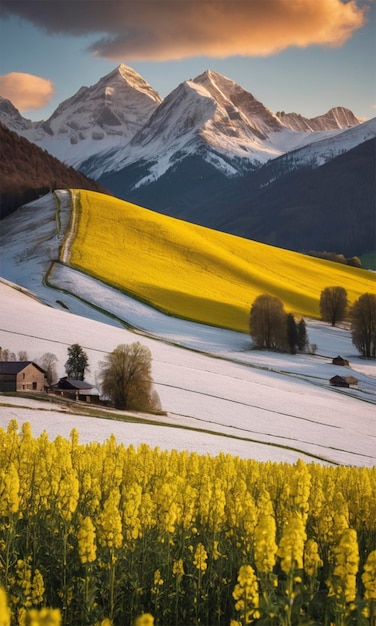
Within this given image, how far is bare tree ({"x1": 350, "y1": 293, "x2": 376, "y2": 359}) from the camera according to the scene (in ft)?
352

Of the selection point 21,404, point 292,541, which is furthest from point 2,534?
point 21,404

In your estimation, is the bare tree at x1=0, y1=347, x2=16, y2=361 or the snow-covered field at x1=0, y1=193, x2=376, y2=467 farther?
the bare tree at x1=0, y1=347, x2=16, y2=361

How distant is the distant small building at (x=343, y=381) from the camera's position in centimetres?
8206

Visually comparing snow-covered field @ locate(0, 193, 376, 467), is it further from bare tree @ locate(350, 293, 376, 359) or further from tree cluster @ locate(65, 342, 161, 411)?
bare tree @ locate(350, 293, 376, 359)

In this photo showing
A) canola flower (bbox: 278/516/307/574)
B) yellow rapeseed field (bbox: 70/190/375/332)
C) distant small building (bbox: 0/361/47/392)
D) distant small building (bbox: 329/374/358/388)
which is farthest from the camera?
yellow rapeseed field (bbox: 70/190/375/332)

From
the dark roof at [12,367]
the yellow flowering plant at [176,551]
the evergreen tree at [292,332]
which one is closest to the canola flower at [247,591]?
the yellow flowering plant at [176,551]

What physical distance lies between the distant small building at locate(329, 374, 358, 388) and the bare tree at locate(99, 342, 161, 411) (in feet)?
88.6

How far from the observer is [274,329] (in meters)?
100

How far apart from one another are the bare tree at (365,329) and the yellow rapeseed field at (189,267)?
13.4 m

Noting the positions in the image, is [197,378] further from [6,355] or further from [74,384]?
[6,355]

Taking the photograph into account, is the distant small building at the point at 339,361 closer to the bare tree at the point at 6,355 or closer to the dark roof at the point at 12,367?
the bare tree at the point at 6,355

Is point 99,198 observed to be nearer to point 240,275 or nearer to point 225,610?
point 240,275

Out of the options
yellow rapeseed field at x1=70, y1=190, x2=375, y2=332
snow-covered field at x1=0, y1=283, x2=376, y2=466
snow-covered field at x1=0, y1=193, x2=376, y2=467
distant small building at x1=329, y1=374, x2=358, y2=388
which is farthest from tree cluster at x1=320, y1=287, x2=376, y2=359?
distant small building at x1=329, y1=374, x2=358, y2=388

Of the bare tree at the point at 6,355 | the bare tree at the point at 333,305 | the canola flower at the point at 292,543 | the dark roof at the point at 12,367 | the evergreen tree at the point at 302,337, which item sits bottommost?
A: the canola flower at the point at 292,543
